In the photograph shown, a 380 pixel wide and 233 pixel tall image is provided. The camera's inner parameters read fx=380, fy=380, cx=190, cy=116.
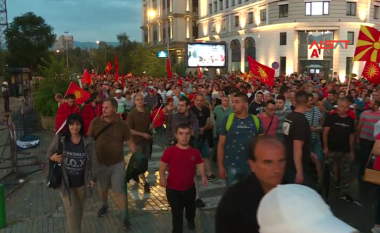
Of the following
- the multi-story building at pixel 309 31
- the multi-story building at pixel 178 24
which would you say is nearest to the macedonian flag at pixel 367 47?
the multi-story building at pixel 309 31

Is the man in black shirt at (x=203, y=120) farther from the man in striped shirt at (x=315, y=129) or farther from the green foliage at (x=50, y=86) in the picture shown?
the green foliage at (x=50, y=86)

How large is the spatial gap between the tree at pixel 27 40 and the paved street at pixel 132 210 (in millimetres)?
49384

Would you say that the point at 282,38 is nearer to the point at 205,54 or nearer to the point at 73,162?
the point at 205,54

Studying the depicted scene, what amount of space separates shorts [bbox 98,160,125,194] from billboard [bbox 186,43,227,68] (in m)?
22.9

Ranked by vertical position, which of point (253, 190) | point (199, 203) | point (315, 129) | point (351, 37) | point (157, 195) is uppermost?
point (351, 37)

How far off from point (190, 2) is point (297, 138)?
6879 centimetres

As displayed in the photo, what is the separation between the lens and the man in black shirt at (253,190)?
227 centimetres

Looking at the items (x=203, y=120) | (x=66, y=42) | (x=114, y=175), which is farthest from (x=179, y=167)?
(x=66, y=42)

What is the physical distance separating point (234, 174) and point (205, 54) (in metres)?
23.7

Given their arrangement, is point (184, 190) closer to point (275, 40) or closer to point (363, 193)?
point (363, 193)

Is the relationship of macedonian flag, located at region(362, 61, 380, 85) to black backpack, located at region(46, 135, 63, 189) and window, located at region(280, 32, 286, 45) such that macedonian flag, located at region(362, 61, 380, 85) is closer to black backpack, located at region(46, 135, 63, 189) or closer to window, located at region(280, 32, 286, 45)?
black backpack, located at region(46, 135, 63, 189)

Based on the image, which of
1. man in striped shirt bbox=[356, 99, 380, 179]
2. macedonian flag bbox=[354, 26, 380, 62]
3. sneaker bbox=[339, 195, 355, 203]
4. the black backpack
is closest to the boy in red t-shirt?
the black backpack

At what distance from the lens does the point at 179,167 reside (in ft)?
15.8

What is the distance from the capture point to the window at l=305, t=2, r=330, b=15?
39.5 m
